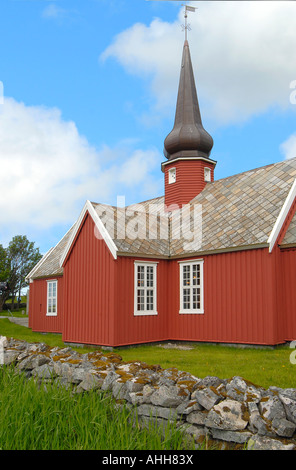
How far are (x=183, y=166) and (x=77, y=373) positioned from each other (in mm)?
15851

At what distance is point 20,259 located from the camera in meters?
49.9

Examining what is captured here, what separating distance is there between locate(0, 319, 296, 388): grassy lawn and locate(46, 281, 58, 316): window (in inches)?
319

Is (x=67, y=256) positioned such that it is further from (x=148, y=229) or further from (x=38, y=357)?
(x=38, y=357)

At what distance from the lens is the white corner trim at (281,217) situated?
41.2 ft

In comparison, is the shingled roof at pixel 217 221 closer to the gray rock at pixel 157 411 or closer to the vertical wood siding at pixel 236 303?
the vertical wood siding at pixel 236 303

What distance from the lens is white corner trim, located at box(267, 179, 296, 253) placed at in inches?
495

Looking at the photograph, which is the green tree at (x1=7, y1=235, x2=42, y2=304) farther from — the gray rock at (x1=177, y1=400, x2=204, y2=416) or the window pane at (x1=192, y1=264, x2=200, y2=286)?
the gray rock at (x1=177, y1=400, x2=204, y2=416)

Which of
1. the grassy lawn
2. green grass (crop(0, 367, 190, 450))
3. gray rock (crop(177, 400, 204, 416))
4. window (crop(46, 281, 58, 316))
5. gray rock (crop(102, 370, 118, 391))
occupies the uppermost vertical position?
window (crop(46, 281, 58, 316))

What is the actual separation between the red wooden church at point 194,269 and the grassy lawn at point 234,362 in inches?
25.1

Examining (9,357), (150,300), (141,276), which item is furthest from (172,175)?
(9,357)

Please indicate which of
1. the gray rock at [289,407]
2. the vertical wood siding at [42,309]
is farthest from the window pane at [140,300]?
the gray rock at [289,407]

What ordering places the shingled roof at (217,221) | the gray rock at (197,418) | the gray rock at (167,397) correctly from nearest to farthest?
the gray rock at (197,418) → the gray rock at (167,397) → the shingled roof at (217,221)

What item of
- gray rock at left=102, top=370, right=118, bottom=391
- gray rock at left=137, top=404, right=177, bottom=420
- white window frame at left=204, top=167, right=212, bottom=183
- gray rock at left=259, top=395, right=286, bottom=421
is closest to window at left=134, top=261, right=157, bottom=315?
white window frame at left=204, top=167, right=212, bottom=183

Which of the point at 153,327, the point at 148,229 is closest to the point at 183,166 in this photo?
the point at 148,229
